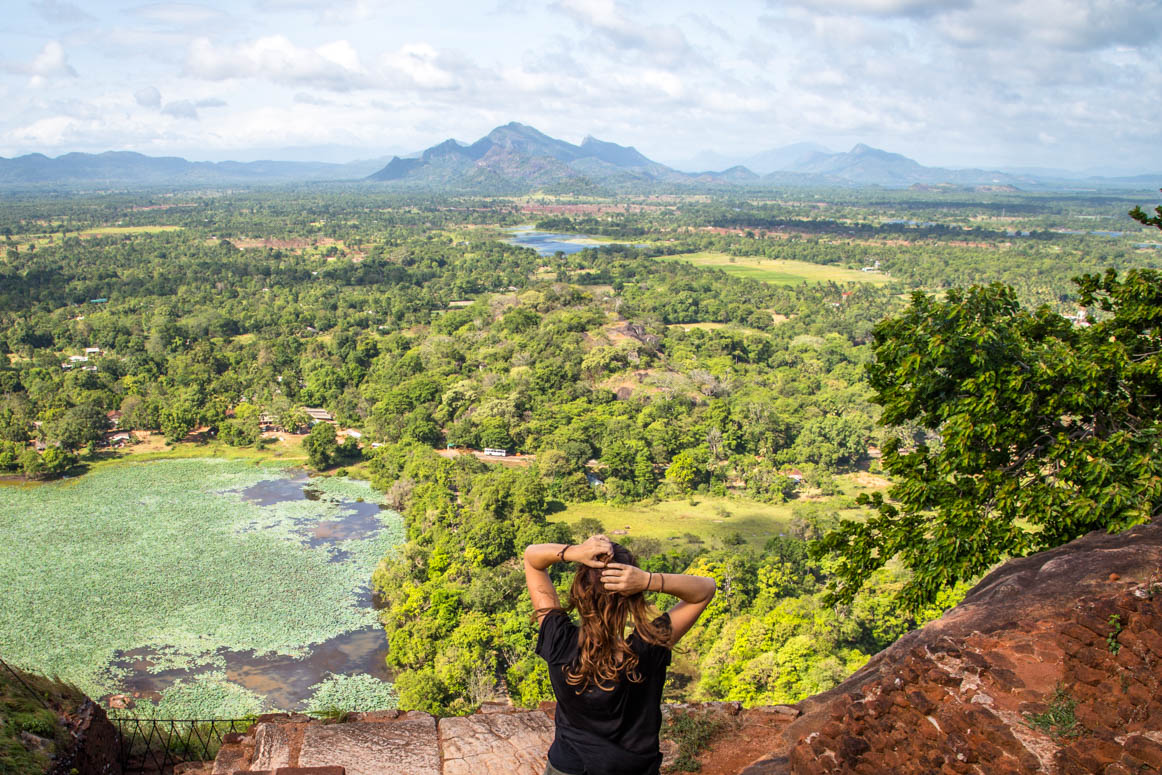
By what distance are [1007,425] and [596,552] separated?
23.5 feet

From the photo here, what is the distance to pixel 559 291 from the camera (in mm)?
68312

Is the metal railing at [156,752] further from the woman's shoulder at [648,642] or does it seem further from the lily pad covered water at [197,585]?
the lily pad covered water at [197,585]

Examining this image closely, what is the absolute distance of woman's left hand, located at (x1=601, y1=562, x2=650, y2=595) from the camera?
3.31 meters

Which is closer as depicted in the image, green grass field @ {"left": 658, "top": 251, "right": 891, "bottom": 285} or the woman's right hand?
the woman's right hand

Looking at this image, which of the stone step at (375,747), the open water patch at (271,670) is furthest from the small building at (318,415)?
the stone step at (375,747)

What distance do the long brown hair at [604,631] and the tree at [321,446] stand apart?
39484 millimetres

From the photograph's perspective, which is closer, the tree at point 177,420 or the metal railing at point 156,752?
the metal railing at point 156,752

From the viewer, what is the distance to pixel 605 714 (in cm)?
357

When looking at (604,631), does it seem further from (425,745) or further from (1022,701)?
(425,745)

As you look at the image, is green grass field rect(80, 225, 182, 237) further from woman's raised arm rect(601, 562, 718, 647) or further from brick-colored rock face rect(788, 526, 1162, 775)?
woman's raised arm rect(601, 562, 718, 647)

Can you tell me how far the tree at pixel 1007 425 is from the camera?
8.16 meters

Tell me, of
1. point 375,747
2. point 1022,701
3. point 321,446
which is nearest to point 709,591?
point 1022,701

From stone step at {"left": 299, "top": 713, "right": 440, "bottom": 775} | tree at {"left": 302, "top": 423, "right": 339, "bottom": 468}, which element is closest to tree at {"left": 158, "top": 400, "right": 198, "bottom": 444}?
tree at {"left": 302, "top": 423, "right": 339, "bottom": 468}

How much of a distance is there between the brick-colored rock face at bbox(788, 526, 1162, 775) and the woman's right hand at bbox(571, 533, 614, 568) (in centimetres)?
320
